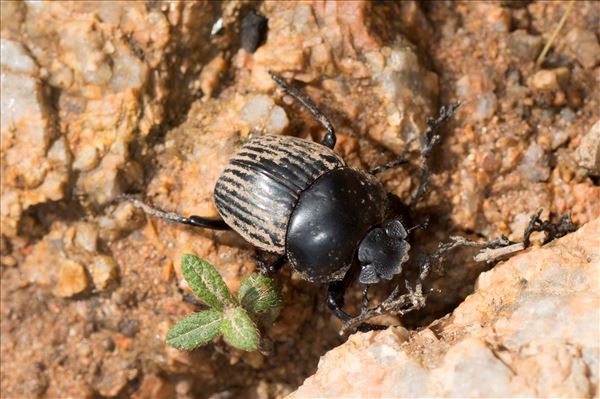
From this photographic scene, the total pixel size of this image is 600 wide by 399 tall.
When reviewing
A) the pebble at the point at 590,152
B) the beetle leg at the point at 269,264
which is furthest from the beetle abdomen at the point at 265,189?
the pebble at the point at 590,152

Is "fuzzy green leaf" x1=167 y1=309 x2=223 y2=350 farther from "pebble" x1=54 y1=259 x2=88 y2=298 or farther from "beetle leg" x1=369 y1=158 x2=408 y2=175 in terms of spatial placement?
"beetle leg" x1=369 y1=158 x2=408 y2=175

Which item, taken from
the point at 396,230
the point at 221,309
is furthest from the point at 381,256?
the point at 221,309

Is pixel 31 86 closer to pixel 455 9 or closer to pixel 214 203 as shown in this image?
pixel 214 203

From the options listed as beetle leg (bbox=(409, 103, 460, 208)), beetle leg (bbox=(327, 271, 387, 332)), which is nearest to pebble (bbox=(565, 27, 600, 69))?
beetle leg (bbox=(409, 103, 460, 208))

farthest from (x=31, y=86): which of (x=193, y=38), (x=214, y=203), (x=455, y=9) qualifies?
(x=455, y=9)

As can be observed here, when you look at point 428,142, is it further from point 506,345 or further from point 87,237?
point 87,237

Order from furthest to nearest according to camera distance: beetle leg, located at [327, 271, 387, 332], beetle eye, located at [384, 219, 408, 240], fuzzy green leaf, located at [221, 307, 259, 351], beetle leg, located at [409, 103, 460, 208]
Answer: beetle leg, located at [409, 103, 460, 208] → beetle leg, located at [327, 271, 387, 332] → beetle eye, located at [384, 219, 408, 240] → fuzzy green leaf, located at [221, 307, 259, 351]

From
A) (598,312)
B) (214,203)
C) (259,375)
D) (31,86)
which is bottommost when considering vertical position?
(259,375)
